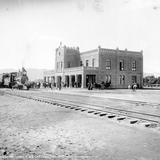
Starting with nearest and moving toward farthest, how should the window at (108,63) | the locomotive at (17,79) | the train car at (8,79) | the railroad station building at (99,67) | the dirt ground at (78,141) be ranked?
the dirt ground at (78,141) → the locomotive at (17,79) → the train car at (8,79) → the railroad station building at (99,67) → the window at (108,63)

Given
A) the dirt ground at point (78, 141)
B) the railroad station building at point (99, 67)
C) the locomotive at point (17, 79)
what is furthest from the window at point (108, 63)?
the dirt ground at point (78, 141)

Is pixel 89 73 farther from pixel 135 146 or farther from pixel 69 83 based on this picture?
pixel 135 146

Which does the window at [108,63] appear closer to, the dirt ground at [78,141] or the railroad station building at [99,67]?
the railroad station building at [99,67]

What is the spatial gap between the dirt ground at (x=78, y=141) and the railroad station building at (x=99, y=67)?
36.0m

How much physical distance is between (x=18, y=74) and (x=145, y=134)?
34.8 m

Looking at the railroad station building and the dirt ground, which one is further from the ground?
the railroad station building

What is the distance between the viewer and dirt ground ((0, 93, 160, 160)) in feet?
16.2

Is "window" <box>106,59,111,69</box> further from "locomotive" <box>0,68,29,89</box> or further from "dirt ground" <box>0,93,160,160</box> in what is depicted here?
"dirt ground" <box>0,93,160,160</box>

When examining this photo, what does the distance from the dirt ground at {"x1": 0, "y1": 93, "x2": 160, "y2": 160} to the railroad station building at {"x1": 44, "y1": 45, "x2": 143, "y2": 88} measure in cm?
3604

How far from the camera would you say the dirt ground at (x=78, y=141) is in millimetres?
4930

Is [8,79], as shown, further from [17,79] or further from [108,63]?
[108,63]

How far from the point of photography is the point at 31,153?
5059 mm

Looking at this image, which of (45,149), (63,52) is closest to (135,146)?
(45,149)

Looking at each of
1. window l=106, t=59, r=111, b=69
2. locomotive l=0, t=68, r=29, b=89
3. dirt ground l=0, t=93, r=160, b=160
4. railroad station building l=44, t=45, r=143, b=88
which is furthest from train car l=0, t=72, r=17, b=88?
dirt ground l=0, t=93, r=160, b=160
